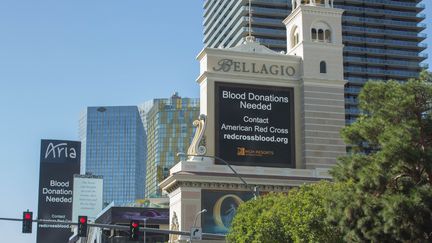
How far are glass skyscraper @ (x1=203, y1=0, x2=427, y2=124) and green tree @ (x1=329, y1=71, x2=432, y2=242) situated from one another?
12885 centimetres

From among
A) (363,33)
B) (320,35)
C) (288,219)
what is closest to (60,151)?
(363,33)

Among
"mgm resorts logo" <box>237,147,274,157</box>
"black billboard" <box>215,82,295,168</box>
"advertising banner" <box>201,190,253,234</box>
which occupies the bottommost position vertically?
"advertising banner" <box>201,190,253,234</box>

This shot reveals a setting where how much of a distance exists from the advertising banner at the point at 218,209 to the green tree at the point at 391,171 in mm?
33102

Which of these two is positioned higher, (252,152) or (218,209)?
(252,152)

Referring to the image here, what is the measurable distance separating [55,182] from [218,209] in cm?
8039

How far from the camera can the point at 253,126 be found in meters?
75.4

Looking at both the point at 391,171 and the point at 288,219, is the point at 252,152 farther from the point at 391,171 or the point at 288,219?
the point at 391,171

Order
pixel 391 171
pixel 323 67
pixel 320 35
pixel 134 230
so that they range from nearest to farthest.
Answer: pixel 391 171, pixel 134 230, pixel 323 67, pixel 320 35

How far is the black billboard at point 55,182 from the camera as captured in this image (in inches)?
5866

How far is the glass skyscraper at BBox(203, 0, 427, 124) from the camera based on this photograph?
172500 mm

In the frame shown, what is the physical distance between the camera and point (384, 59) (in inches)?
7047

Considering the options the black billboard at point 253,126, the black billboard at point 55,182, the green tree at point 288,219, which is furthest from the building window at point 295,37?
the black billboard at point 55,182

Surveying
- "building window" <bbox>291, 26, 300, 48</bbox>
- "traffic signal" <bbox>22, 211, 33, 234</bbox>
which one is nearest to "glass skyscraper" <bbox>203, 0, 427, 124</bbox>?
"building window" <bbox>291, 26, 300, 48</bbox>

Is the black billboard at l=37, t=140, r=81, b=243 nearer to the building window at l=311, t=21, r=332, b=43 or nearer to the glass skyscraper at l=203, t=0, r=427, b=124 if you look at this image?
the glass skyscraper at l=203, t=0, r=427, b=124
